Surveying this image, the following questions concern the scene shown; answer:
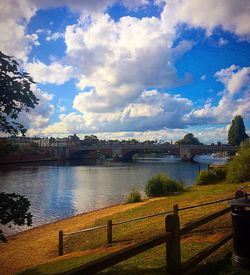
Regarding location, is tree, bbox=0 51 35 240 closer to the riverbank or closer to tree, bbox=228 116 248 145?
the riverbank

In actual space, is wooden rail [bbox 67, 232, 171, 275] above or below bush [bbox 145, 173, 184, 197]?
above

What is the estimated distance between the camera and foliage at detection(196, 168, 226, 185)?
42.2 meters

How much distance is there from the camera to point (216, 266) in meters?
7.82

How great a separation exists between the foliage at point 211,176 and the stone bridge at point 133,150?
2354 inches

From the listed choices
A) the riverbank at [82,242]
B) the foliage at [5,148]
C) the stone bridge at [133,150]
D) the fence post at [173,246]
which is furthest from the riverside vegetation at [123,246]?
the stone bridge at [133,150]

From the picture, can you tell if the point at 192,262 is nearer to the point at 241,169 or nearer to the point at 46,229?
the point at 46,229

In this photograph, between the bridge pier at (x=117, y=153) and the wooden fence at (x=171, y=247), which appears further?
the bridge pier at (x=117, y=153)

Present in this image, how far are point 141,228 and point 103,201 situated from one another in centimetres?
2218

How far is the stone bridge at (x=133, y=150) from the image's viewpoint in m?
115

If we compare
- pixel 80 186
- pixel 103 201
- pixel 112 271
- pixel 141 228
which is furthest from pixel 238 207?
pixel 80 186

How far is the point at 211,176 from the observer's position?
42.8m

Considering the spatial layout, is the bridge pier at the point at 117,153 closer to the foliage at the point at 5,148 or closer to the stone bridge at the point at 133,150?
the stone bridge at the point at 133,150

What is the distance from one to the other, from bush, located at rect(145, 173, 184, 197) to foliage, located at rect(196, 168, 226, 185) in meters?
7.42

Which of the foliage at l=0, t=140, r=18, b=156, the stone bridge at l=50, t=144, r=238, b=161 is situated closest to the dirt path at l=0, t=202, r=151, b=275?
the foliage at l=0, t=140, r=18, b=156
